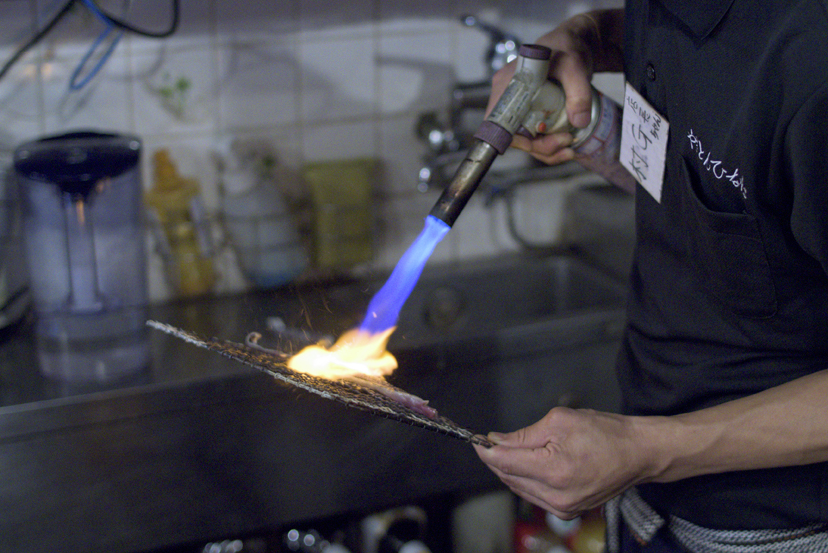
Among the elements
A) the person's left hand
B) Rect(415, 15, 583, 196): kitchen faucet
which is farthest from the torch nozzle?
Rect(415, 15, 583, 196): kitchen faucet

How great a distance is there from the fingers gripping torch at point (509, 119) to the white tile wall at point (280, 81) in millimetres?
873

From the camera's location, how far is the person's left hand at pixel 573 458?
0.74 meters

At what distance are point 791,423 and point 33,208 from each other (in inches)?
47.3

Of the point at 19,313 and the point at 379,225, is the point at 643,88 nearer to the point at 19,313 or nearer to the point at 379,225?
the point at 379,225

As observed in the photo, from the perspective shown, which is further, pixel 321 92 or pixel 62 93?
pixel 321 92

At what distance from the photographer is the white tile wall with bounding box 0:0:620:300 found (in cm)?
147

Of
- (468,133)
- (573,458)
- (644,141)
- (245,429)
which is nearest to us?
(573,458)

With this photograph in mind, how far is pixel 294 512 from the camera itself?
1.36 meters

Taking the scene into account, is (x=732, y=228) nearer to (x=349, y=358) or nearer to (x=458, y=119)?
(x=349, y=358)

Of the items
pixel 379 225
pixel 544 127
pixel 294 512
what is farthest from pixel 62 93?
pixel 544 127

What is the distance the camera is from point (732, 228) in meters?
0.74

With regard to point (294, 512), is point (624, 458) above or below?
above

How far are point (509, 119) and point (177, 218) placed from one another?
3.14 ft

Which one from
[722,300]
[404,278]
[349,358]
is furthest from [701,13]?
[349,358]
